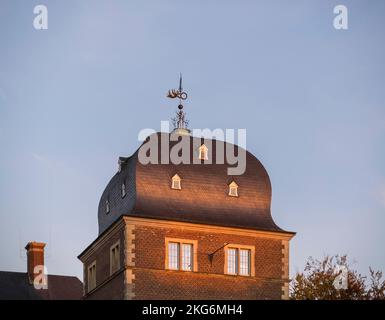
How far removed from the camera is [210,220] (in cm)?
4950

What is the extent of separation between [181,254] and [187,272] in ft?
3.02

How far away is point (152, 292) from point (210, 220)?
191 inches

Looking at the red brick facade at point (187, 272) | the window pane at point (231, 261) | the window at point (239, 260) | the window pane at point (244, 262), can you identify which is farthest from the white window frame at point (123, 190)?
the window pane at point (244, 262)

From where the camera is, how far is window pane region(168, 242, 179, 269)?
158ft

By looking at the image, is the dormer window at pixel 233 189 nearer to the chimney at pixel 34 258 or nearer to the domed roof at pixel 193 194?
the domed roof at pixel 193 194

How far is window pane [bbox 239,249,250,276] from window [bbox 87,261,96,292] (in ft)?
26.4

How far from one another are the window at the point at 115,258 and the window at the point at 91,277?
319 cm

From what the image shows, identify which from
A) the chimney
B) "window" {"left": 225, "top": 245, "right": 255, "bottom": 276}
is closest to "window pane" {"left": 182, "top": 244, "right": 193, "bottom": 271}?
"window" {"left": 225, "top": 245, "right": 255, "bottom": 276}

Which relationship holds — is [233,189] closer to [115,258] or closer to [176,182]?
[176,182]

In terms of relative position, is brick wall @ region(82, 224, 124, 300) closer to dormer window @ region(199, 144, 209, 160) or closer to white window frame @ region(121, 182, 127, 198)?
white window frame @ region(121, 182, 127, 198)

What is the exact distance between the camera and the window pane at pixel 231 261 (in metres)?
49.3

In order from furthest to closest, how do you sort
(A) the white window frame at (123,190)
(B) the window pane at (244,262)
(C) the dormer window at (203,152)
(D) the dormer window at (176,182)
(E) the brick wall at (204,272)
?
(C) the dormer window at (203,152)
(A) the white window frame at (123,190)
(D) the dormer window at (176,182)
(B) the window pane at (244,262)
(E) the brick wall at (204,272)
